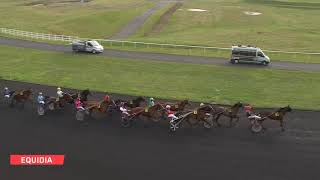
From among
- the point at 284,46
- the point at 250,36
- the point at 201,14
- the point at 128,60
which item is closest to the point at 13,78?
the point at 128,60

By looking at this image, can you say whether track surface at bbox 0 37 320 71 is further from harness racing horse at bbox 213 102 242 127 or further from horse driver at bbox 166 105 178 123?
horse driver at bbox 166 105 178 123

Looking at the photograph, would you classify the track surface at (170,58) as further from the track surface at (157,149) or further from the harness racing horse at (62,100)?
the harness racing horse at (62,100)

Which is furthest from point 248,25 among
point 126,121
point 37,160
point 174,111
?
point 37,160

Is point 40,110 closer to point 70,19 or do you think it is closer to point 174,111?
point 174,111

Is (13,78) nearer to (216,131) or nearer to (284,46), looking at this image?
(216,131)

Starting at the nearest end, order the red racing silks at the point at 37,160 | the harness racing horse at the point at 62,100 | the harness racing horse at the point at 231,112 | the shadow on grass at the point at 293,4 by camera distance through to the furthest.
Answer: the red racing silks at the point at 37,160
the harness racing horse at the point at 231,112
the harness racing horse at the point at 62,100
the shadow on grass at the point at 293,4

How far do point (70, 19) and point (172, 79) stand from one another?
155 feet

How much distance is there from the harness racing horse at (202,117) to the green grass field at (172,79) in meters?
5.41

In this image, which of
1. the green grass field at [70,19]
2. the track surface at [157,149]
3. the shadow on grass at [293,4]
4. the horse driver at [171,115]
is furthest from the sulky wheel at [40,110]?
the shadow on grass at [293,4]

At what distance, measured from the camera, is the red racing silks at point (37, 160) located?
2114 centimetres

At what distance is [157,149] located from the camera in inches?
878

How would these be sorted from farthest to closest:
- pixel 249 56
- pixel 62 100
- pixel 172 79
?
1. pixel 249 56
2. pixel 172 79
3. pixel 62 100

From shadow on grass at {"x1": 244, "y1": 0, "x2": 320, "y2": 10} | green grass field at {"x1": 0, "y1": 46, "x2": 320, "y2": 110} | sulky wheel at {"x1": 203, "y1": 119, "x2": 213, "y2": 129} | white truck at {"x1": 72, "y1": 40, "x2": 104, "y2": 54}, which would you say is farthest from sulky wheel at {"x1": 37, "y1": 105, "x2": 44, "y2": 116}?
shadow on grass at {"x1": 244, "y1": 0, "x2": 320, "y2": 10}

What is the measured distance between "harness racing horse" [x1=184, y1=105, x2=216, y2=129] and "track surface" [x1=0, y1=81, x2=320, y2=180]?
19.7 inches
